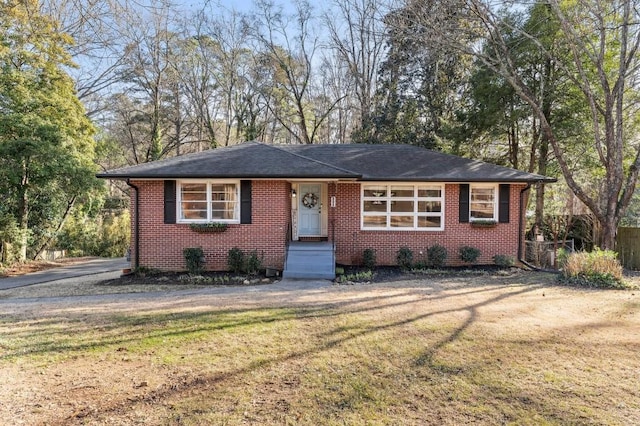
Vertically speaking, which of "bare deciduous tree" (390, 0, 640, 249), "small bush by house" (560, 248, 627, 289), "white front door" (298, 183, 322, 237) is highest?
"bare deciduous tree" (390, 0, 640, 249)

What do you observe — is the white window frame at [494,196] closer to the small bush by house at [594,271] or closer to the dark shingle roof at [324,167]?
the dark shingle roof at [324,167]

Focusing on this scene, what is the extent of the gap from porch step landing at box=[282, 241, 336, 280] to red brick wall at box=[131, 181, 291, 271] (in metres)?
0.42

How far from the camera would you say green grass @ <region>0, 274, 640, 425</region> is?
3139mm

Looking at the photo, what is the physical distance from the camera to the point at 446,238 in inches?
450

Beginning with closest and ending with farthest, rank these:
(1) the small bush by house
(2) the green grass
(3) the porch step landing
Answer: (2) the green grass < (1) the small bush by house < (3) the porch step landing

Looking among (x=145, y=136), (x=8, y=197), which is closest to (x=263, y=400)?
(x=8, y=197)

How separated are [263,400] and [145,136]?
92.3 ft

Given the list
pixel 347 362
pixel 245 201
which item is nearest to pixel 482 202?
pixel 245 201

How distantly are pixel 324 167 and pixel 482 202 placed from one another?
5129 millimetres

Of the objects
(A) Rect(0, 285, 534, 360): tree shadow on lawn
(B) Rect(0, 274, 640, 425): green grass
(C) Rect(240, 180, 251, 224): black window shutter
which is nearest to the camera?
(B) Rect(0, 274, 640, 425): green grass

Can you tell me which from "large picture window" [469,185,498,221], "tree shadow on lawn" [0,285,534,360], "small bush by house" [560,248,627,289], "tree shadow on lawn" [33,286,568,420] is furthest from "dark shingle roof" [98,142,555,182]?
"tree shadow on lawn" [0,285,534,360]

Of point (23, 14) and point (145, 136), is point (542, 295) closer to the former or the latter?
point (23, 14)

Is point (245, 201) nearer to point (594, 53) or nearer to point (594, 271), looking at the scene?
point (594, 271)

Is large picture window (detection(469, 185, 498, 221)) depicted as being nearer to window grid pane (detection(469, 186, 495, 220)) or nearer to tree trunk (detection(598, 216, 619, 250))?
window grid pane (detection(469, 186, 495, 220))
